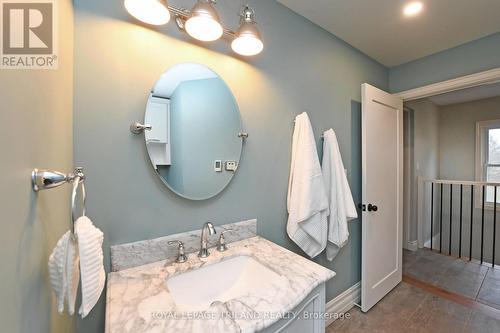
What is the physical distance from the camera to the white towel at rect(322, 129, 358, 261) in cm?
153

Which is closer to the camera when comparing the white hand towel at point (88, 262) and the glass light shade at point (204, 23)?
the white hand towel at point (88, 262)

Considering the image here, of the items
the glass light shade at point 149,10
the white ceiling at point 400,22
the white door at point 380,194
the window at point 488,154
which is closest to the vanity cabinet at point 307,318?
the white door at point 380,194

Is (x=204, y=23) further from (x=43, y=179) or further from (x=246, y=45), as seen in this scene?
(x=43, y=179)

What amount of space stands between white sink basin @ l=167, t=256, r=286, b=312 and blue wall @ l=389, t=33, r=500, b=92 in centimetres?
232

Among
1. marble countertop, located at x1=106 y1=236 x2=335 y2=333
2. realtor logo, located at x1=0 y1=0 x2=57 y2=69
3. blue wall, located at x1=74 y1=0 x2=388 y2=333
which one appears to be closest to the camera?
realtor logo, located at x1=0 y1=0 x2=57 y2=69

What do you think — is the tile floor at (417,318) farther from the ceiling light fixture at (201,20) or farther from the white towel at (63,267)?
the ceiling light fixture at (201,20)

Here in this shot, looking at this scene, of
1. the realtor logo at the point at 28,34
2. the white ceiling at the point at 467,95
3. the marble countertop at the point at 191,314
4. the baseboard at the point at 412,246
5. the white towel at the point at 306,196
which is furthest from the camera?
the baseboard at the point at 412,246

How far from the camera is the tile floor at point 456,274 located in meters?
2.06

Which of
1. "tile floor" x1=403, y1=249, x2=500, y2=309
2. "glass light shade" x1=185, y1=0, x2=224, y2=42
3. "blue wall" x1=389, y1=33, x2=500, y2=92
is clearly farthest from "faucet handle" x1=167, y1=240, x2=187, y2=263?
"tile floor" x1=403, y1=249, x2=500, y2=309

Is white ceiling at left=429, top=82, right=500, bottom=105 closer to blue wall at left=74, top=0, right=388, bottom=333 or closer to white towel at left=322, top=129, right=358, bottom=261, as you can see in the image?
blue wall at left=74, top=0, right=388, bottom=333

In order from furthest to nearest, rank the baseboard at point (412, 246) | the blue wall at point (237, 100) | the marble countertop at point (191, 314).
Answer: the baseboard at point (412, 246) < the blue wall at point (237, 100) < the marble countertop at point (191, 314)

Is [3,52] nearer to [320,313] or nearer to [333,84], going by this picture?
[320,313]

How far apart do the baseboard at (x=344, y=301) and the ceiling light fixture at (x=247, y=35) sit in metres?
1.88

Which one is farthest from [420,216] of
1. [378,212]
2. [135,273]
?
[135,273]
